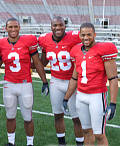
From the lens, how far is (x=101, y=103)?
3.42 m

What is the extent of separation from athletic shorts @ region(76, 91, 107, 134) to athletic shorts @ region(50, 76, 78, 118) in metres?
0.57

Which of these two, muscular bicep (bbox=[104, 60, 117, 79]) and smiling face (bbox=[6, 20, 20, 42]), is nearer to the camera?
muscular bicep (bbox=[104, 60, 117, 79])

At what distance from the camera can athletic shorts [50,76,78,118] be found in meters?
4.11

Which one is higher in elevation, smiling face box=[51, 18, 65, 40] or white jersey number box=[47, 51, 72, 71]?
smiling face box=[51, 18, 65, 40]

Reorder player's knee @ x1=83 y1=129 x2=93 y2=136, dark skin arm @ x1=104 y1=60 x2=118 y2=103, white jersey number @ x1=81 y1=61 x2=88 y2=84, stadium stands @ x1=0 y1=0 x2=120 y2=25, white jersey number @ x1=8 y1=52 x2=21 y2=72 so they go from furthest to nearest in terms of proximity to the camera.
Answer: stadium stands @ x1=0 y1=0 x2=120 y2=25 → white jersey number @ x1=8 y1=52 x2=21 y2=72 → player's knee @ x1=83 y1=129 x2=93 y2=136 → white jersey number @ x1=81 y1=61 x2=88 y2=84 → dark skin arm @ x1=104 y1=60 x2=118 y2=103

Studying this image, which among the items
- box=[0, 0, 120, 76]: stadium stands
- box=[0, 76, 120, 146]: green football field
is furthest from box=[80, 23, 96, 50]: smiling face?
box=[0, 0, 120, 76]: stadium stands

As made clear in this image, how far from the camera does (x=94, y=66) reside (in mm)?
3396

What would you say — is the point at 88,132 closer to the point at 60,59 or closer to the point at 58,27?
the point at 60,59

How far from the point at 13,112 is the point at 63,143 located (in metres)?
0.80

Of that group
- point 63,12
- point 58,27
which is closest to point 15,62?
point 58,27

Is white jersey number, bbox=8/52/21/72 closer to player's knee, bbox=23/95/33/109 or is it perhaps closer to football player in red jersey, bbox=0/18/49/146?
football player in red jersey, bbox=0/18/49/146

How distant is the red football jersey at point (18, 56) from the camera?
4016 mm

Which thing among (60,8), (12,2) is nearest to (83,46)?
(60,8)

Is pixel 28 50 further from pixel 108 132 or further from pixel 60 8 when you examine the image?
pixel 60 8
